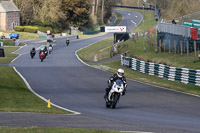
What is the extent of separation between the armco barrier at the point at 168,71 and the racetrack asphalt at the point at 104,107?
350 cm

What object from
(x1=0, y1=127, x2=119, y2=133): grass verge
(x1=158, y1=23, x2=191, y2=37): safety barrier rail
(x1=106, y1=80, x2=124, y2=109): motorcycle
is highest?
(x1=158, y1=23, x2=191, y2=37): safety barrier rail

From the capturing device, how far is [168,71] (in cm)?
3331

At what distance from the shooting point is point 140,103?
800 inches

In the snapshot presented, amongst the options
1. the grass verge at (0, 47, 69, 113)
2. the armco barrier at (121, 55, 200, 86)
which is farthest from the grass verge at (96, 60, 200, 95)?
the grass verge at (0, 47, 69, 113)

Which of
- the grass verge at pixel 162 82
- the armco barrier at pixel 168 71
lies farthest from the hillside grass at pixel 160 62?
the armco barrier at pixel 168 71

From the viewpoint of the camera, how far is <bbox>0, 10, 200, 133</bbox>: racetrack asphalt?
41.5 ft

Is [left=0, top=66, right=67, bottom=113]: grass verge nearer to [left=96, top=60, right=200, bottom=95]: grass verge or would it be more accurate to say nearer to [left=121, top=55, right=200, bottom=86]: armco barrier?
[left=96, top=60, right=200, bottom=95]: grass verge

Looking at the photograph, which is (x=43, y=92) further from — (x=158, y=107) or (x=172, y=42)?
(x=172, y=42)

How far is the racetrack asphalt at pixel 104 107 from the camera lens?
12637 millimetres

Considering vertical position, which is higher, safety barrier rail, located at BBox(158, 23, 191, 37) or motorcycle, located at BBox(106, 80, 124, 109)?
safety barrier rail, located at BBox(158, 23, 191, 37)

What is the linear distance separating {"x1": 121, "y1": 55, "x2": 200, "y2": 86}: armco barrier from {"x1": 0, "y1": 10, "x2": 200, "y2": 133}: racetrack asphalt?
3.50m

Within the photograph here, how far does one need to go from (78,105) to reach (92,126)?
6.83 m

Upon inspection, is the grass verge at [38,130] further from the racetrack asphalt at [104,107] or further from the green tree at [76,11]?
the green tree at [76,11]

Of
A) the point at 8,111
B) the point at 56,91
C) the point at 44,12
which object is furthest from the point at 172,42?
the point at 44,12
